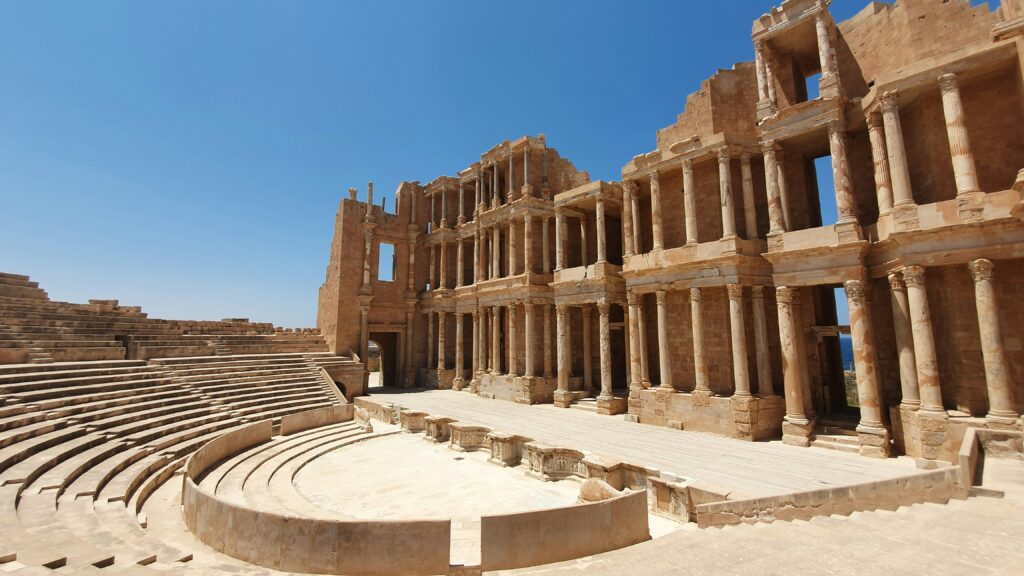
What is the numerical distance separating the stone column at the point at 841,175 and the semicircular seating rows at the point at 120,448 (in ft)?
54.4

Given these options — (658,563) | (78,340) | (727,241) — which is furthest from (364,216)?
(658,563)

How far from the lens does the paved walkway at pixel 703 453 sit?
9.91 meters

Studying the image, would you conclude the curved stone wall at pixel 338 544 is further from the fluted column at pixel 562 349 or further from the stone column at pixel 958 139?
the fluted column at pixel 562 349

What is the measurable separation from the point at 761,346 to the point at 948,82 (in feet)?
28.6

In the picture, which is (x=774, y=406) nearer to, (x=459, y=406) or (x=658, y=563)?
(x=658, y=563)

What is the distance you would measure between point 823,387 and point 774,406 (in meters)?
2.98

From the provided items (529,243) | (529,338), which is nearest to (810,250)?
(529,338)

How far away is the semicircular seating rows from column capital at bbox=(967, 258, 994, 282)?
1629cm

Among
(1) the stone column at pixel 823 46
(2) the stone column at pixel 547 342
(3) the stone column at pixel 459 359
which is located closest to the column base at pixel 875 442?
(1) the stone column at pixel 823 46

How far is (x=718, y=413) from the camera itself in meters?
14.9

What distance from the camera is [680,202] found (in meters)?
18.6

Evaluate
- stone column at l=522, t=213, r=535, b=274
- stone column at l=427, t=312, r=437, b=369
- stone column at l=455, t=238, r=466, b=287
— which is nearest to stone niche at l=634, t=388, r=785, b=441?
stone column at l=522, t=213, r=535, b=274

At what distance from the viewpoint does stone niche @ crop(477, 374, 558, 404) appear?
74.0 feet

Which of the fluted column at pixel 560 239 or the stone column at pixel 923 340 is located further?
the fluted column at pixel 560 239
